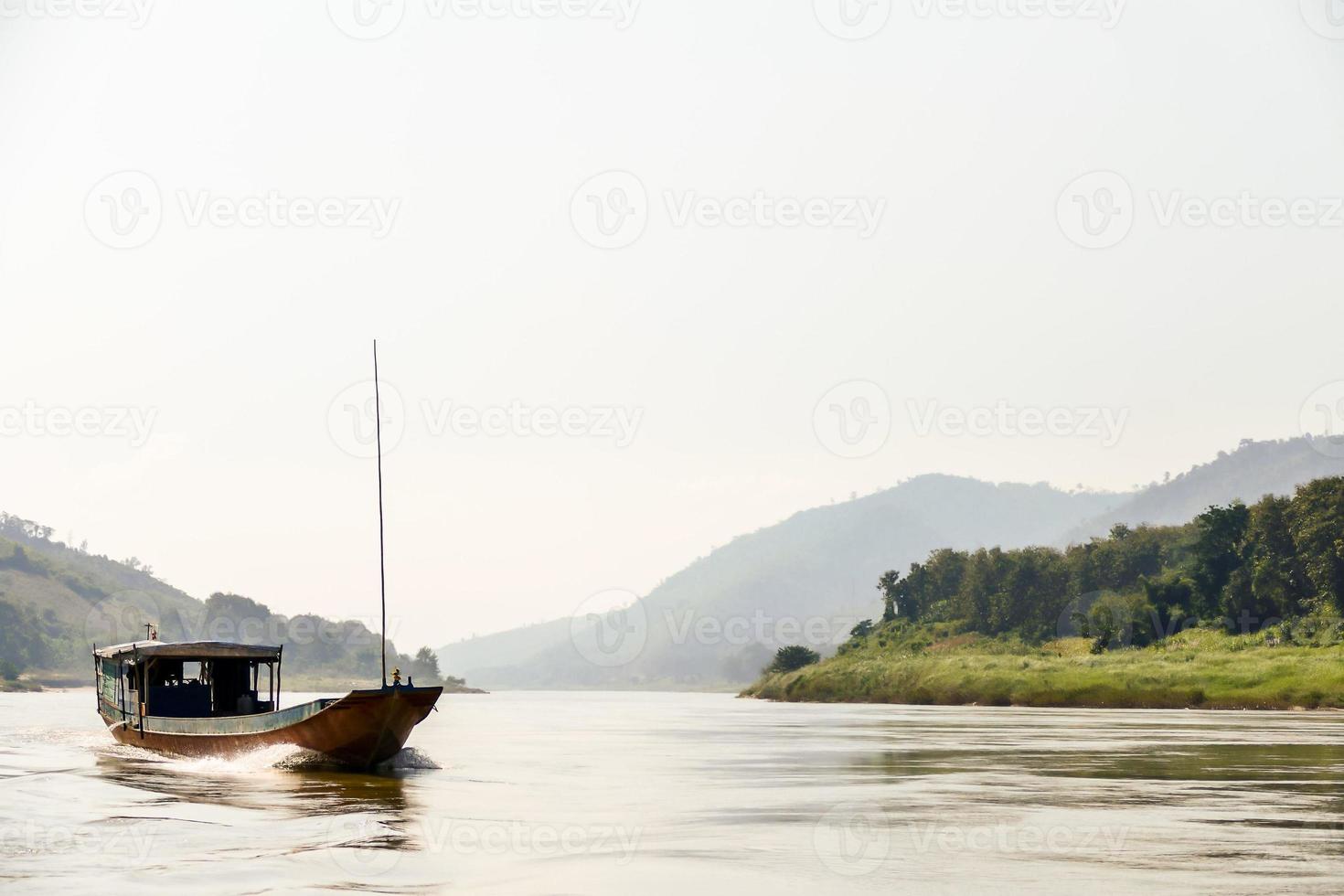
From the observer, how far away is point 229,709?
51938mm

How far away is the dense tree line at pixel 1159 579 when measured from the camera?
11838cm

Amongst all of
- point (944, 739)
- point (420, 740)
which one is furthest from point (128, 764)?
point (944, 739)

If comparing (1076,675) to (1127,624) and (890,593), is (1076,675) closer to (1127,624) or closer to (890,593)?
(1127,624)

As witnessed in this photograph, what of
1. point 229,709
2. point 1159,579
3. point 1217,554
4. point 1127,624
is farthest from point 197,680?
point 1159,579

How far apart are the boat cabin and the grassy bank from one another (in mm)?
67388

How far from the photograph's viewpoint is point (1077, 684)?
365 feet

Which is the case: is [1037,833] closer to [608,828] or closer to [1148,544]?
[608,828]

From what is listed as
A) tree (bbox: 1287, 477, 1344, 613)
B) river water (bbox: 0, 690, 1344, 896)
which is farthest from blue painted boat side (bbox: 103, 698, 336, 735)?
tree (bbox: 1287, 477, 1344, 613)

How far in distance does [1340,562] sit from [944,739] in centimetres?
6987

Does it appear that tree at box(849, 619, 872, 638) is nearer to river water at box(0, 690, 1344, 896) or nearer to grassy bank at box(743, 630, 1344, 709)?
grassy bank at box(743, 630, 1344, 709)

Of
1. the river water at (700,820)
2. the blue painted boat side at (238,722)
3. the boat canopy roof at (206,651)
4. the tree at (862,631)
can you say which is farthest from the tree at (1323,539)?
the blue painted boat side at (238,722)

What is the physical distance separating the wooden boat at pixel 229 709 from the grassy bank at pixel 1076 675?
67522 millimetres

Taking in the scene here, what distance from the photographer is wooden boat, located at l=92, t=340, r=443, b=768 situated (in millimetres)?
40688

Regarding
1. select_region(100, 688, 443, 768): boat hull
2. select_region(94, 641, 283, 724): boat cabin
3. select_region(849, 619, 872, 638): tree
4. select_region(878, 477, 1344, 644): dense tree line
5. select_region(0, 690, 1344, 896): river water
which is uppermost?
select_region(878, 477, 1344, 644): dense tree line
